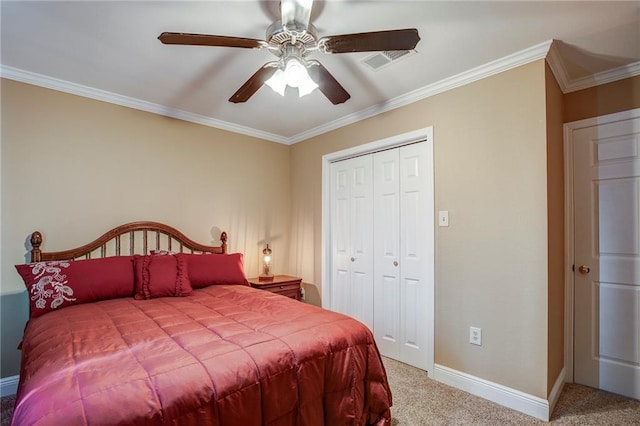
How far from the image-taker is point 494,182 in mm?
2322

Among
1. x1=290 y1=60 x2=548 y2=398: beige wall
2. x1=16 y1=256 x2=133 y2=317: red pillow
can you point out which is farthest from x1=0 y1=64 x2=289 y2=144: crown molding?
x1=290 y1=60 x2=548 y2=398: beige wall

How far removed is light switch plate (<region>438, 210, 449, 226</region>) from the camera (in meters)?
2.58

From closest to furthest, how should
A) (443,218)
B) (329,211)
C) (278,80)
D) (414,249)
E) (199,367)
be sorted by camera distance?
(199,367)
(278,80)
(443,218)
(414,249)
(329,211)

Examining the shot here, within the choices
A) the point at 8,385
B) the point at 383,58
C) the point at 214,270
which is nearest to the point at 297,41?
the point at 383,58

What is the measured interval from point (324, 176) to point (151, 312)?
7.55 ft

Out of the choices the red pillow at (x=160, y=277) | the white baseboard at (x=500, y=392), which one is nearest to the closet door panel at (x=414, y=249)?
the white baseboard at (x=500, y=392)

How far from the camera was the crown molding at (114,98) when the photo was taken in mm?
2456

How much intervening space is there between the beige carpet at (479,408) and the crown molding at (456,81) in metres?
2.37

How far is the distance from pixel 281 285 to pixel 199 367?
88.2 inches

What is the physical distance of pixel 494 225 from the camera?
7.59ft

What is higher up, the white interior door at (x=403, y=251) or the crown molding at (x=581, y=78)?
the crown molding at (x=581, y=78)

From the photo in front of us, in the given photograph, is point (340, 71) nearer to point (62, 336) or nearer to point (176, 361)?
point (176, 361)

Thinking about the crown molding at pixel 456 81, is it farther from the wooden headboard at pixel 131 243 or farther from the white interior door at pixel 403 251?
the wooden headboard at pixel 131 243

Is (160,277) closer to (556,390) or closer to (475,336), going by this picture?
(475,336)
